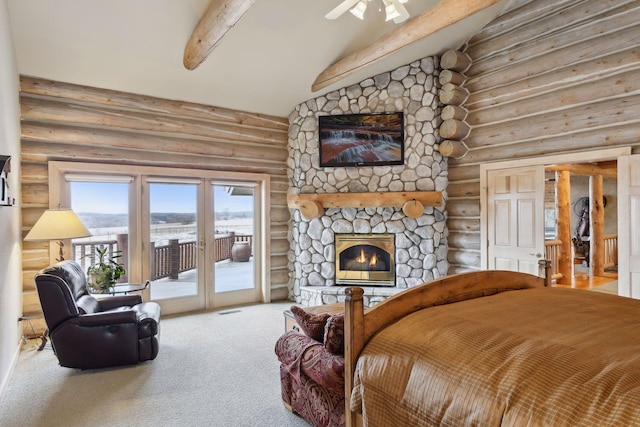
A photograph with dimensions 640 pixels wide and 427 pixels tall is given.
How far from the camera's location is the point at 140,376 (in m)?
3.35

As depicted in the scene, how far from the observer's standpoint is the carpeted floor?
2.66 meters

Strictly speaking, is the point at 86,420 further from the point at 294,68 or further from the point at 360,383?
the point at 294,68

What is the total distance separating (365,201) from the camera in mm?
5484

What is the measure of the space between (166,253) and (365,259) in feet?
9.54

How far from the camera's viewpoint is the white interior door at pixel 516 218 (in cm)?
479

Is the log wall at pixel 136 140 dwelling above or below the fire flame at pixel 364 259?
above

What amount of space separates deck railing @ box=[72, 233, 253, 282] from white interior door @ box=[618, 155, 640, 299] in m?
5.02

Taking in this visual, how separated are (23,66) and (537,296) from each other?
5397 mm

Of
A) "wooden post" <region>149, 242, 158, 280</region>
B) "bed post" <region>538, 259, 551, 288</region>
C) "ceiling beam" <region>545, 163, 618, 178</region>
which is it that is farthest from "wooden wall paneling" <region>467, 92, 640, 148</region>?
"wooden post" <region>149, 242, 158, 280</region>

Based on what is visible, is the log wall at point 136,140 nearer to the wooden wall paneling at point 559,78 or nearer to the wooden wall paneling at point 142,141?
the wooden wall paneling at point 142,141

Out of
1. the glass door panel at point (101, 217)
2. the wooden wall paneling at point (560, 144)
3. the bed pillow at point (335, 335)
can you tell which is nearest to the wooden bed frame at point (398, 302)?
the bed pillow at point (335, 335)

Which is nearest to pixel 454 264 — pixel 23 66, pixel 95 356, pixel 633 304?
pixel 633 304

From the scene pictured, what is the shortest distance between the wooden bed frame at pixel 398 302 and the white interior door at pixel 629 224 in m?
2.28

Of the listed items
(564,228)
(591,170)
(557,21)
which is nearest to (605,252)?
(564,228)
